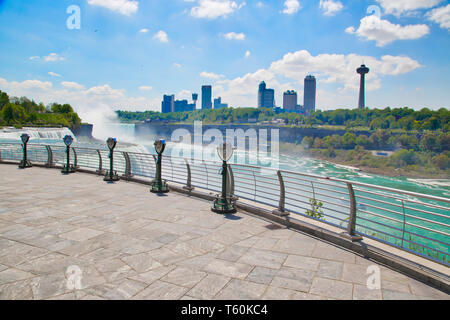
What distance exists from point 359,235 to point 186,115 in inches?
6731

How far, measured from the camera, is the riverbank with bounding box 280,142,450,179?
87.4 metres

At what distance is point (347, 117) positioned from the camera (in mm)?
155500

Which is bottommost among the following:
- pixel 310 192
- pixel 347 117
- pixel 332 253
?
pixel 332 253

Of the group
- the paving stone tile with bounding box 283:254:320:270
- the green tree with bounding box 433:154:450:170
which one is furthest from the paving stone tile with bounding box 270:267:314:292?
the green tree with bounding box 433:154:450:170

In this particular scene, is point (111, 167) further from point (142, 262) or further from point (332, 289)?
point (332, 289)

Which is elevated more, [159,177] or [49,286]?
[159,177]

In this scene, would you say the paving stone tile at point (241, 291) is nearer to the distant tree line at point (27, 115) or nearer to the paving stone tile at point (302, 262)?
the paving stone tile at point (302, 262)

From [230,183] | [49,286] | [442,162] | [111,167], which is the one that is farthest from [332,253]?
[442,162]

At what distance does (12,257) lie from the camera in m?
4.31

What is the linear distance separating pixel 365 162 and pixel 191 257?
335 ft

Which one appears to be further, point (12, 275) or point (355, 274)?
point (355, 274)

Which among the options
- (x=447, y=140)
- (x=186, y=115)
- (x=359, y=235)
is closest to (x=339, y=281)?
(x=359, y=235)

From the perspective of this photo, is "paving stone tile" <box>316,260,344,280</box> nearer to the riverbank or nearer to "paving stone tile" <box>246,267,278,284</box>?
"paving stone tile" <box>246,267,278,284</box>

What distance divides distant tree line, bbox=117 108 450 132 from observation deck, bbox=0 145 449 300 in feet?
457
